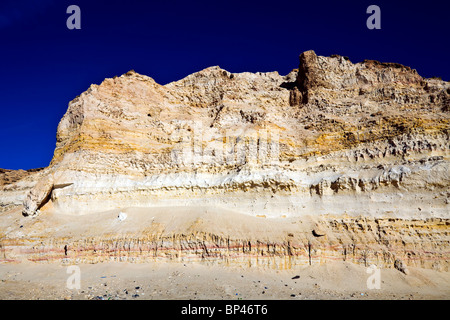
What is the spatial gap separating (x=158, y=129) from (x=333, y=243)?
16185 mm

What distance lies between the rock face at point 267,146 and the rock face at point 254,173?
0.10 m

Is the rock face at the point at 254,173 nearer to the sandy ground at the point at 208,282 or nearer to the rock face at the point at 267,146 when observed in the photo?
the rock face at the point at 267,146

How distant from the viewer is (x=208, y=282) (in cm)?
1370

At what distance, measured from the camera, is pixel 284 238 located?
1644 centimetres

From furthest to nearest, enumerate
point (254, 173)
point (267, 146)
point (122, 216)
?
1. point (267, 146)
2. point (254, 173)
3. point (122, 216)

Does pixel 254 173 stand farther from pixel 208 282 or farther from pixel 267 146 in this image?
pixel 208 282

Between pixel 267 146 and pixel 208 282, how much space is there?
11.7 meters

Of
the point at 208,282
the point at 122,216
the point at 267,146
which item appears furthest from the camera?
the point at 267,146

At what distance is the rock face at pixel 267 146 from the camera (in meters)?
18.6

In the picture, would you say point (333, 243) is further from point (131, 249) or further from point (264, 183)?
point (131, 249)

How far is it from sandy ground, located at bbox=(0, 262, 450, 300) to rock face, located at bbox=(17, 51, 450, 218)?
410 centimetres

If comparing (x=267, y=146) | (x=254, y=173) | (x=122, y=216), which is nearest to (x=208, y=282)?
(x=122, y=216)

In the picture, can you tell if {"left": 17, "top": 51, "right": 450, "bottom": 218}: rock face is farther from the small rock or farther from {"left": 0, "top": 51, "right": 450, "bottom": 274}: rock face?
the small rock
